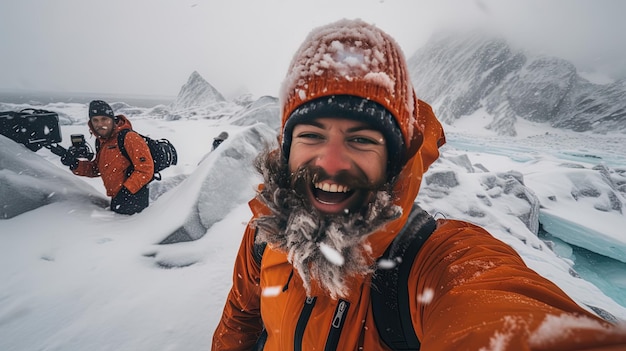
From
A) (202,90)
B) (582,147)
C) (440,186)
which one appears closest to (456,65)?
(582,147)

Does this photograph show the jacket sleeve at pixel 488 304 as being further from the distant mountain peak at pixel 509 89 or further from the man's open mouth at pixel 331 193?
the distant mountain peak at pixel 509 89

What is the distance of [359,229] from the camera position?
91cm

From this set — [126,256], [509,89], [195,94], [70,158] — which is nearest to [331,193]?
[126,256]

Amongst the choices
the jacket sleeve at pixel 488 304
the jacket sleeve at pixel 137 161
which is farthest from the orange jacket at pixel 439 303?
the jacket sleeve at pixel 137 161

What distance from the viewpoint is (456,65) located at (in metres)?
68.8

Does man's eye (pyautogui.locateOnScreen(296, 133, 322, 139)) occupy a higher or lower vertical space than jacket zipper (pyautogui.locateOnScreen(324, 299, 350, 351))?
Result: higher

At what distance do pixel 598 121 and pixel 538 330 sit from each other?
58.8 metres

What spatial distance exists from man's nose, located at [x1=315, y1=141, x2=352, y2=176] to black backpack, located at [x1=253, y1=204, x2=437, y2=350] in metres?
0.35

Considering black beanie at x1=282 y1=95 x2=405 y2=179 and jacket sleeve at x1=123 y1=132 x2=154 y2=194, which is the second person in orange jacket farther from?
black beanie at x1=282 y1=95 x2=405 y2=179

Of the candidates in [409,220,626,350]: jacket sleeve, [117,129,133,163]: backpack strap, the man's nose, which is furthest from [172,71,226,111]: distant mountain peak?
[409,220,626,350]: jacket sleeve

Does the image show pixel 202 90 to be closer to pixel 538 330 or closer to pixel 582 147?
pixel 538 330

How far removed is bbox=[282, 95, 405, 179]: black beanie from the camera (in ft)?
3.52

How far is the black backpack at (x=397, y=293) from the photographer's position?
85cm

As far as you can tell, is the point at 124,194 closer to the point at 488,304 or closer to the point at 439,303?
the point at 439,303
